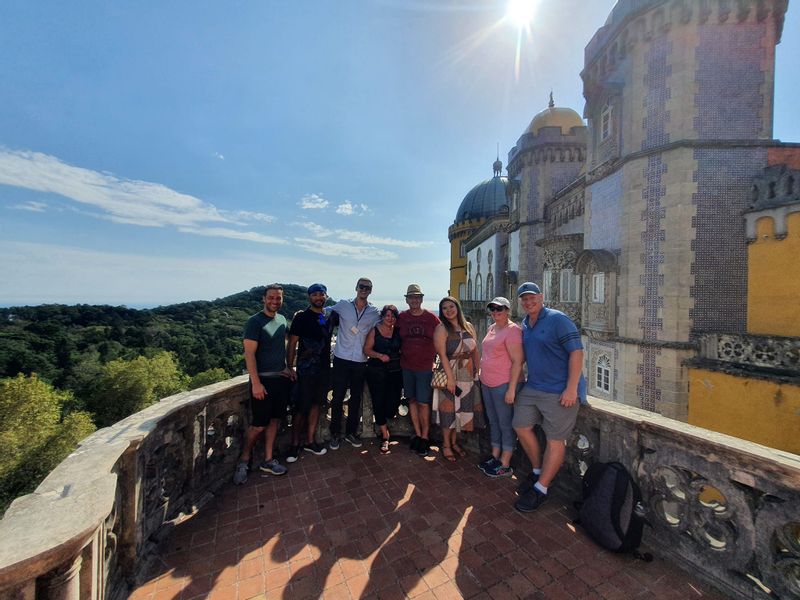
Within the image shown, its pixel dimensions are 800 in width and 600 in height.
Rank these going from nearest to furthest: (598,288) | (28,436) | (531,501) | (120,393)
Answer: (531,501) → (598,288) → (28,436) → (120,393)

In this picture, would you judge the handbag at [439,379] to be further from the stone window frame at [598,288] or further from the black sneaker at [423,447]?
the stone window frame at [598,288]

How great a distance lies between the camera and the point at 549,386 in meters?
3.22

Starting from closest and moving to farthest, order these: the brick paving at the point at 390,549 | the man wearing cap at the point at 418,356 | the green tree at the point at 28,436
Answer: the brick paving at the point at 390,549 → the man wearing cap at the point at 418,356 → the green tree at the point at 28,436

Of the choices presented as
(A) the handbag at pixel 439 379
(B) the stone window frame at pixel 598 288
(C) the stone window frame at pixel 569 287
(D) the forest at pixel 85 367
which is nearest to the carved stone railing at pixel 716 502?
(A) the handbag at pixel 439 379

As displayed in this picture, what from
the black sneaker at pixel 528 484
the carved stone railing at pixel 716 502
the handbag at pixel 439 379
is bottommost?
the black sneaker at pixel 528 484

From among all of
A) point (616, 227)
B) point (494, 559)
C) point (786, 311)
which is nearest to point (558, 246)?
point (616, 227)

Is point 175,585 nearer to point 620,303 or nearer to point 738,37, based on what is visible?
point 620,303

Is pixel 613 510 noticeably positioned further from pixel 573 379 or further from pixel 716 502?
pixel 573 379

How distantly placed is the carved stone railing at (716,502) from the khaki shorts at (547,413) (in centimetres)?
32

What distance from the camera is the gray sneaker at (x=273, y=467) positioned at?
3.81m

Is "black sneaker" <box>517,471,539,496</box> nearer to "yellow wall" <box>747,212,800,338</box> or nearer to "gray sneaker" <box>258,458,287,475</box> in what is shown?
"gray sneaker" <box>258,458,287,475</box>

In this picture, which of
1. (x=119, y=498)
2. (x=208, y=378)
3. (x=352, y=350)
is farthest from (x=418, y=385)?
(x=208, y=378)

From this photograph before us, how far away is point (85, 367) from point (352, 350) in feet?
143

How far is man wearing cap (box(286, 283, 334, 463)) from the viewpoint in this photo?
13.6ft
